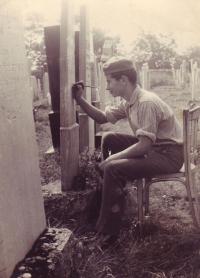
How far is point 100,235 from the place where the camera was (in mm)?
3809

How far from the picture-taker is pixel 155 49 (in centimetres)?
2862

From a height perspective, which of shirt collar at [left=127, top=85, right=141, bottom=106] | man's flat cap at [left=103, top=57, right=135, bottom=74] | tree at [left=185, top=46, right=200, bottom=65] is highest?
tree at [left=185, top=46, right=200, bottom=65]

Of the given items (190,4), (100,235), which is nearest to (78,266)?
(100,235)

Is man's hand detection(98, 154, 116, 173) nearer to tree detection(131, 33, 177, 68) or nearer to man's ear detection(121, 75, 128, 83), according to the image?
man's ear detection(121, 75, 128, 83)

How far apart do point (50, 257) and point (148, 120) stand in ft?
4.83

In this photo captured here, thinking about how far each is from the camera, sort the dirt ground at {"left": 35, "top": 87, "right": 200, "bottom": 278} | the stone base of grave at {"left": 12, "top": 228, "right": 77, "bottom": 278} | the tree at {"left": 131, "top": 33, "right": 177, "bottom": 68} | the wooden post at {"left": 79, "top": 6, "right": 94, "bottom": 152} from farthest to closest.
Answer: the tree at {"left": 131, "top": 33, "right": 177, "bottom": 68} → the wooden post at {"left": 79, "top": 6, "right": 94, "bottom": 152} → the dirt ground at {"left": 35, "top": 87, "right": 200, "bottom": 278} → the stone base of grave at {"left": 12, "top": 228, "right": 77, "bottom": 278}

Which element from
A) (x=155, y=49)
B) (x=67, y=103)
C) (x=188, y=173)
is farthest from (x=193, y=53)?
(x=188, y=173)

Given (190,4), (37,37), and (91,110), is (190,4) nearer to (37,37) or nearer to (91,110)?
(91,110)

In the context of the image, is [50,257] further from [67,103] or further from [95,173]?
[95,173]

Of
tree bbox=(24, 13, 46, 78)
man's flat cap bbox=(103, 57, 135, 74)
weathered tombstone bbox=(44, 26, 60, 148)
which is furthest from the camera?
tree bbox=(24, 13, 46, 78)

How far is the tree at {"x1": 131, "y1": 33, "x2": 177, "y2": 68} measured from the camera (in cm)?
2684

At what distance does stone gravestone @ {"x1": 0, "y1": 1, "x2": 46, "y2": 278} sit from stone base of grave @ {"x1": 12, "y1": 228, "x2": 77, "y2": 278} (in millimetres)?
55

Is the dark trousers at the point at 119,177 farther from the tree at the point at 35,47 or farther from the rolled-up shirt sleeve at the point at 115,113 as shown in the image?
the tree at the point at 35,47

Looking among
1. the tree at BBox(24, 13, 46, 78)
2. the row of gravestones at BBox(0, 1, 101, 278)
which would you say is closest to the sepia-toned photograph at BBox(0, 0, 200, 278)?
the row of gravestones at BBox(0, 1, 101, 278)
